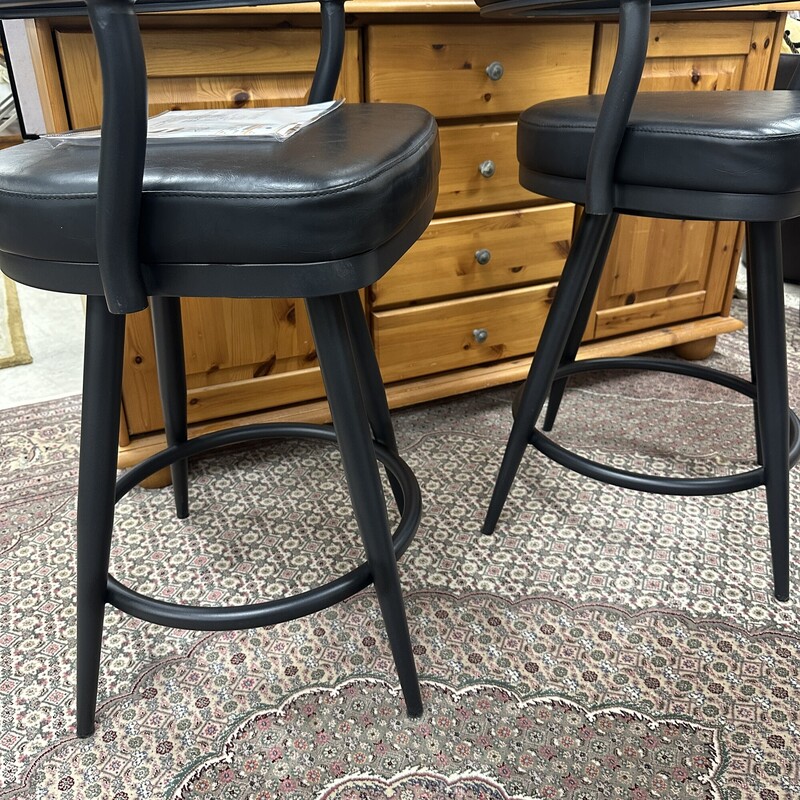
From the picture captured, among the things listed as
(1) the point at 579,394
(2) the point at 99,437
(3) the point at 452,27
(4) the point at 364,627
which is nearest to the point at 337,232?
(2) the point at 99,437

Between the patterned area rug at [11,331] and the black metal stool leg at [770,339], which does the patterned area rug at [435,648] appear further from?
the patterned area rug at [11,331]

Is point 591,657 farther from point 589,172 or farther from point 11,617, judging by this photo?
point 11,617

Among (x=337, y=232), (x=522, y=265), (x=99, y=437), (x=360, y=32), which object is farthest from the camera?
(x=522, y=265)

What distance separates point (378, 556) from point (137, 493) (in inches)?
28.3

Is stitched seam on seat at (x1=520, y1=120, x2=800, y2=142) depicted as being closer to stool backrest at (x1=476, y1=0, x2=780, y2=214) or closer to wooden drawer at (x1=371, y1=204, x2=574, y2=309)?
stool backrest at (x1=476, y1=0, x2=780, y2=214)

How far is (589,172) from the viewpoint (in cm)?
88

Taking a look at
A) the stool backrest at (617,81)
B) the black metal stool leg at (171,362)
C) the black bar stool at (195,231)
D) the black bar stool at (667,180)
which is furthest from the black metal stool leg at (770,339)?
the black metal stool leg at (171,362)

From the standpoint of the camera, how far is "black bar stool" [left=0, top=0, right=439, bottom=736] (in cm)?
58

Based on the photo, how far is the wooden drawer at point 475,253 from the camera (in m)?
1.38

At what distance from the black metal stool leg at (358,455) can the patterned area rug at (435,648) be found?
14 centimetres

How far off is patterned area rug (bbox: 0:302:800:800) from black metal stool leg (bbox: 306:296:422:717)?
0.14 m

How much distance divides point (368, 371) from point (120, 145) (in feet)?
1.54

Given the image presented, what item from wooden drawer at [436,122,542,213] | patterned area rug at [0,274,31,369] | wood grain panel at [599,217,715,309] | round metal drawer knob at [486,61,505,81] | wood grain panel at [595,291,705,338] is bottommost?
patterned area rug at [0,274,31,369]

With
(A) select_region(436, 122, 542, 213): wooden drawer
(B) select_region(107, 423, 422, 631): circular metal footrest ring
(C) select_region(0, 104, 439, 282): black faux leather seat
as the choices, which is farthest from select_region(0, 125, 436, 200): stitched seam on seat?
(A) select_region(436, 122, 542, 213): wooden drawer
